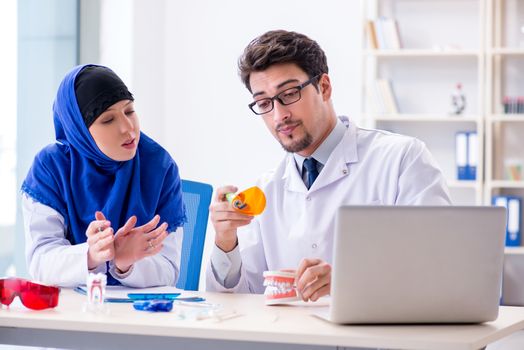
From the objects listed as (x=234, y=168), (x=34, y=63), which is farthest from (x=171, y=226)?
(x=234, y=168)

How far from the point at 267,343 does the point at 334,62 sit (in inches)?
152

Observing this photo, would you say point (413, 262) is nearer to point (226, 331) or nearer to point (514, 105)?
point (226, 331)

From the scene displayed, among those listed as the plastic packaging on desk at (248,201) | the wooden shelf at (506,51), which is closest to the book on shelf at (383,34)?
the wooden shelf at (506,51)

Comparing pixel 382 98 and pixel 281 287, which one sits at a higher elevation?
pixel 382 98

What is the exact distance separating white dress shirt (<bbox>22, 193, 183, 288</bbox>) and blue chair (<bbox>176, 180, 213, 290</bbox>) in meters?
0.25

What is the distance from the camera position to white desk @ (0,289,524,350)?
1406 millimetres

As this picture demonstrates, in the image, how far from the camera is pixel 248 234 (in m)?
2.33

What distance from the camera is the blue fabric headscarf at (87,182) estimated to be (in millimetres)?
2174

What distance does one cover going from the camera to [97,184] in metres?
2.22

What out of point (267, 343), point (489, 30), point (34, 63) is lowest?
point (267, 343)

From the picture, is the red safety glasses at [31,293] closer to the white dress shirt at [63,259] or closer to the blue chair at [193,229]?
the white dress shirt at [63,259]

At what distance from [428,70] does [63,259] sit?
3541mm

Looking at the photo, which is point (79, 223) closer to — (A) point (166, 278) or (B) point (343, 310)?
(A) point (166, 278)

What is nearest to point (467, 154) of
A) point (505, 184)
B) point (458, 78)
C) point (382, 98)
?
point (505, 184)
